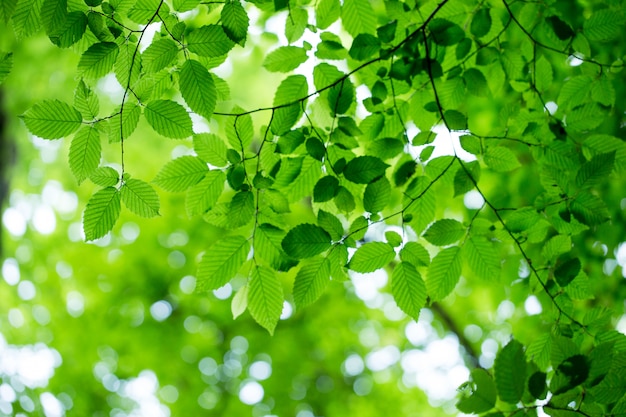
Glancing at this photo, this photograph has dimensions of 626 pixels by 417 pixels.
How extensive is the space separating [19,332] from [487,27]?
642cm

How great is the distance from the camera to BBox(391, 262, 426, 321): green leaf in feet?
4.69

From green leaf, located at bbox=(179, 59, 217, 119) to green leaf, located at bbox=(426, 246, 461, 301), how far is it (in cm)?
82

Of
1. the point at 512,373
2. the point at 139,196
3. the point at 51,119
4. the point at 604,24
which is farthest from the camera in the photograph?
the point at 604,24

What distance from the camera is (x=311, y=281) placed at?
4.63ft

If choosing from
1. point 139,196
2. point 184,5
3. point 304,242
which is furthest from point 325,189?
point 184,5

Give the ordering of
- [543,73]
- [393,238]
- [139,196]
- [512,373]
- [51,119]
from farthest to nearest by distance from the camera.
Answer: [543,73] → [393,238] → [139,196] → [51,119] → [512,373]

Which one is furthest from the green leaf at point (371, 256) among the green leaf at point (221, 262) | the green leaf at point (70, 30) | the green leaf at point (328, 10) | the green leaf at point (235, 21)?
the green leaf at point (70, 30)

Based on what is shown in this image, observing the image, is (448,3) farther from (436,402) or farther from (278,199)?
(436,402)

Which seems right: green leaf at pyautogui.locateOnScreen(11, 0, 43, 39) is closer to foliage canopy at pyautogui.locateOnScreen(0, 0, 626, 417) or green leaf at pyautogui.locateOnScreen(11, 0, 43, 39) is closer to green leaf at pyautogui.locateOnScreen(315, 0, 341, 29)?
foliage canopy at pyautogui.locateOnScreen(0, 0, 626, 417)

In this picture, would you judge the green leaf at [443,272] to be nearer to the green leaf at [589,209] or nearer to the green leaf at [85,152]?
the green leaf at [589,209]

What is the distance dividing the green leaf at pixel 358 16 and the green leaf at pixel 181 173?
0.68 meters

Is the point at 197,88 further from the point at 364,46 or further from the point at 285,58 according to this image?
the point at 364,46

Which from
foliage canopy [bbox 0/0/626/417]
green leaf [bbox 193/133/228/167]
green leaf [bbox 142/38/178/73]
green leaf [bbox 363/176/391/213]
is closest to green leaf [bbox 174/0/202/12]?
foliage canopy [bbox 0/0/626/417]

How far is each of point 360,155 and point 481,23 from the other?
2.09 ft
